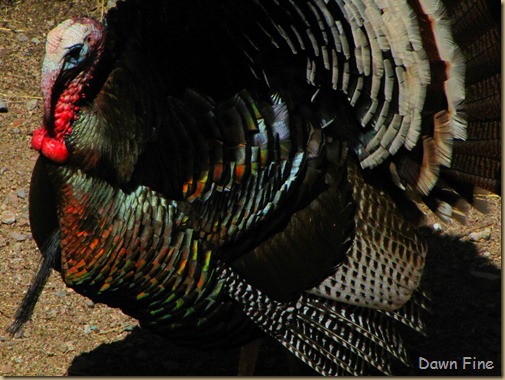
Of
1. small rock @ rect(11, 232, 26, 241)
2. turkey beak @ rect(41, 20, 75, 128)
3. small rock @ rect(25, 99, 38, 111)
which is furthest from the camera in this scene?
small rock @ rect(25, 99, 38, 111)

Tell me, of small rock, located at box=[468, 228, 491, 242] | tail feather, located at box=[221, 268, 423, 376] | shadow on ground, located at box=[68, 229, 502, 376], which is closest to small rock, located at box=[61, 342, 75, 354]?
shadow on ground, located at box=[68, 229, 502, 376]

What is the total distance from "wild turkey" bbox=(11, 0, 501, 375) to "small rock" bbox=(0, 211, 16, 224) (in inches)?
56.6

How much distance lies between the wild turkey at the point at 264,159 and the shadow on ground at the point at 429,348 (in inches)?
26.8

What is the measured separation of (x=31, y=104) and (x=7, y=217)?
3.15ft

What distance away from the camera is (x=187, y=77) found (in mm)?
4145

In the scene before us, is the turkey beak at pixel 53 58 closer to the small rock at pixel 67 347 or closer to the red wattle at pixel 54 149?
the red wattle at pixel 54 149

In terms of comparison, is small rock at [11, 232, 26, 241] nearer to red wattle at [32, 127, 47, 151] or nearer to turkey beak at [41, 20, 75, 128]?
red wattle at [32, 127, 47, 151]

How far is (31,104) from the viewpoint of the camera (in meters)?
6.27

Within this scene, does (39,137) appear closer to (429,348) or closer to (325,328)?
(325,328)

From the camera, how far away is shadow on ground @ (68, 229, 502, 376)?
4922mm

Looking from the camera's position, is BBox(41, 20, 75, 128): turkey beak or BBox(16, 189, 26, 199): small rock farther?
BBox(16, 189, 26, 199): small rock

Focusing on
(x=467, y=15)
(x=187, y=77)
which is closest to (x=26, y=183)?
(x=187, y=77)

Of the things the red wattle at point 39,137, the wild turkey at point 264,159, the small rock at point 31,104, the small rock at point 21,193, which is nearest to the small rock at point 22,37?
the small rock at point 31,104

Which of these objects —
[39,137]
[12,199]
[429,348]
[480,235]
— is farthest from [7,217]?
[480,235]
